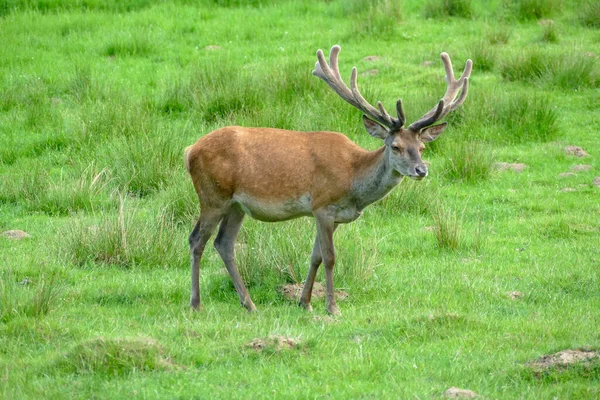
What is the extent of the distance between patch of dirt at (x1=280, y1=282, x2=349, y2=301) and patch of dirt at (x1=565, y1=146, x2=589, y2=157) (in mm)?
4837

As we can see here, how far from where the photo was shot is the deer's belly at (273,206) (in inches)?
307

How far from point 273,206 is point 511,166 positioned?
15.5ft

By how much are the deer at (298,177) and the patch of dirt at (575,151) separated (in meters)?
4.55

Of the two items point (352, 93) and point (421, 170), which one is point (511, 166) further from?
point (421, 170)

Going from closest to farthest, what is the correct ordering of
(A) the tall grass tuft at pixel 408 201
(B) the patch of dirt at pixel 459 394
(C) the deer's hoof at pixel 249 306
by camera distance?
(B) the patch of dirt at pixel 459 394, (C) the deer's hoof at pixel 249 306, (A) the tall grass tuft at pixel 408 201

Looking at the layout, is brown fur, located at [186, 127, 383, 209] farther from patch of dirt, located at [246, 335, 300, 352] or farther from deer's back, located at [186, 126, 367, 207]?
patch of dirt, located at [246, 335, 300, 352]

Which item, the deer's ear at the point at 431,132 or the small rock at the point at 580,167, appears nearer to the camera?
the deer's ear at the point at 431,132

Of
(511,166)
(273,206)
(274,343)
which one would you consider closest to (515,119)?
(511,166)

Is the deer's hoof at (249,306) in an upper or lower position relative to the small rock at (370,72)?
lower

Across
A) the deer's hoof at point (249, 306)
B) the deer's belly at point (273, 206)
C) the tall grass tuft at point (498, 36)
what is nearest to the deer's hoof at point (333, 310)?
the deer's hoof at point (249, 306)

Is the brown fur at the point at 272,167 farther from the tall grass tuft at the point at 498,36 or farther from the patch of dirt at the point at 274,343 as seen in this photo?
the tall grass tuft at the point at 498,36

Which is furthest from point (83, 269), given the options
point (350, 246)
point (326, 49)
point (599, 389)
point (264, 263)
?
point (326, 49)

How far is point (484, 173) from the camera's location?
448 inches

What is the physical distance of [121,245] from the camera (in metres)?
8.70
